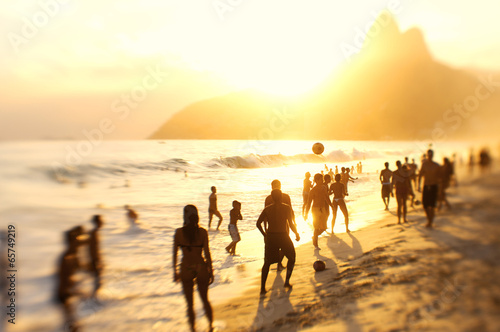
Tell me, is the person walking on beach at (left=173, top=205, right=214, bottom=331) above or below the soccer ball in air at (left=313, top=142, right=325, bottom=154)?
below

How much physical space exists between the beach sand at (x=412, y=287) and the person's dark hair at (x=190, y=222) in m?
1.61

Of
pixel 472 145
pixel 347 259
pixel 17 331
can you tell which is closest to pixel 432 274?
pixel 472 145

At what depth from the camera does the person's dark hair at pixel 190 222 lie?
16.3 ft

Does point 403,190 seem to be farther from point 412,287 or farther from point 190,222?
point 190,222

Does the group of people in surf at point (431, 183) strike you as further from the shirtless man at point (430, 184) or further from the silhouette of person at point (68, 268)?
the silhouette of person at point (68, 268)

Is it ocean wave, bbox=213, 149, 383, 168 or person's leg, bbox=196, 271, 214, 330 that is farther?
ocean wave, bbox=213, 149, 383, 168

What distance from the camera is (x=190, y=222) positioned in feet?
16.4

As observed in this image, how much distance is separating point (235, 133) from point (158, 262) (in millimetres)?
156233

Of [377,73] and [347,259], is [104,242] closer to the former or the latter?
[347,259]

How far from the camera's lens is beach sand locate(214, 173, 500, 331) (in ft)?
10.4

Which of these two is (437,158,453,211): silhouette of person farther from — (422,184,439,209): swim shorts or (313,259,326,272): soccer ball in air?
(313,259,326,272): soccer ball in air

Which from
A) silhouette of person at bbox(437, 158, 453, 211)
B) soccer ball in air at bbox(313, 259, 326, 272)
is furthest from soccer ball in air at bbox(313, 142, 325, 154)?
silhouette of person at bbox(437, 158, 453, 211)

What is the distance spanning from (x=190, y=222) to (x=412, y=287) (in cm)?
307

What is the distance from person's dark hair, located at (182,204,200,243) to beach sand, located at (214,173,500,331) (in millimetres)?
1611
